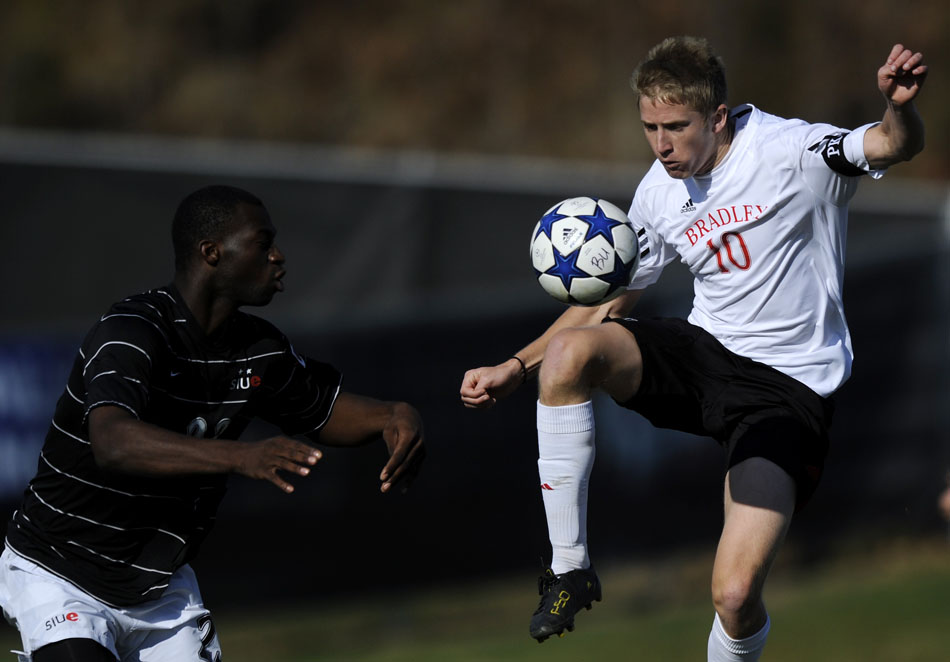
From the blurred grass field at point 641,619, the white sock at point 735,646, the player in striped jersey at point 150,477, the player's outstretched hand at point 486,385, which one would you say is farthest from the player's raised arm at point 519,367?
the blurred grass field at point 641,619

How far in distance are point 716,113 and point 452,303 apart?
6034 mm

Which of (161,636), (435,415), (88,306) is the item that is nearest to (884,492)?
(435,415)

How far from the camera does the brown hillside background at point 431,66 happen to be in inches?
1260

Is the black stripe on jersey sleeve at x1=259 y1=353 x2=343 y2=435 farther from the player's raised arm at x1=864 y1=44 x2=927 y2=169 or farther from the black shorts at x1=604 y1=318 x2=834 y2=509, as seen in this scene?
the player's raised arm at x1=864 y1=44 x2=927 y2=169

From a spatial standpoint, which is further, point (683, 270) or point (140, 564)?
point (683, 270)

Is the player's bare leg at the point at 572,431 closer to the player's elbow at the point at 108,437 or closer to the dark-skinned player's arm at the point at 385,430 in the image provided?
the dark-skinned player's arm at the point at 385,430

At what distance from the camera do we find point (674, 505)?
11578 millimetres

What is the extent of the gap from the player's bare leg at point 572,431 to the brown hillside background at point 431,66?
83.8ft

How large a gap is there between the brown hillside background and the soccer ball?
83.4 feet

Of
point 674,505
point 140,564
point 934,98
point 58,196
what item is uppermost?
point 934,98

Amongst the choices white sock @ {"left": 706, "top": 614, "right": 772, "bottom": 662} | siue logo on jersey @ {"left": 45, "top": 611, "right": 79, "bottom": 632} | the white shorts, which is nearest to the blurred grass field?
white sock @ {"left": 706, "top": 614, "right": 772, "bottom": 662}

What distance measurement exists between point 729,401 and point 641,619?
21.5ft

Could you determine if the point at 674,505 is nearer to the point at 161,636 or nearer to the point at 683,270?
the point at 683,270

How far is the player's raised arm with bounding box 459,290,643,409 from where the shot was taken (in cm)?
553
